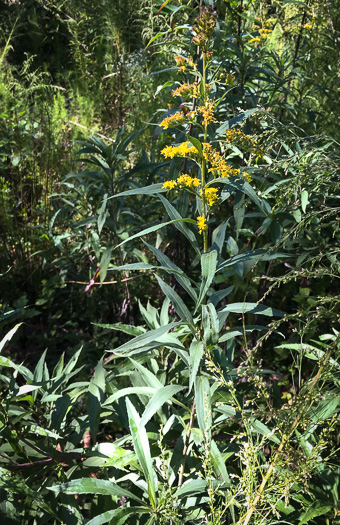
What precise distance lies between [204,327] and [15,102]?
2.84 meters

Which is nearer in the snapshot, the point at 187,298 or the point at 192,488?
the point at 192,488

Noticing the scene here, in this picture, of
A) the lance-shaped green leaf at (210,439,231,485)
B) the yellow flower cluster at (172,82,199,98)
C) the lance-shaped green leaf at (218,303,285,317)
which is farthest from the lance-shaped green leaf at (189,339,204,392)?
the yellow flower cluster at (172,82,199,98)

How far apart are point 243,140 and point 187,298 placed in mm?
1104

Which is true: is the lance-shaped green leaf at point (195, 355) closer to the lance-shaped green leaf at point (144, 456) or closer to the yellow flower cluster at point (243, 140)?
the lance-shaped green leaf at point (144, 456)

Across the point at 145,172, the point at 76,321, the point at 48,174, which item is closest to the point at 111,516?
the point at 76,321

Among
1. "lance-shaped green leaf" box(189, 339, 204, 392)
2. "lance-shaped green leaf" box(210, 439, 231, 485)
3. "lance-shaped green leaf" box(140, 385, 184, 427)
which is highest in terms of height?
"lance-shaped green leaf" box(189, 339, 204, 392)

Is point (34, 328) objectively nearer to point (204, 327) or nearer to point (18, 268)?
point (18, 268)

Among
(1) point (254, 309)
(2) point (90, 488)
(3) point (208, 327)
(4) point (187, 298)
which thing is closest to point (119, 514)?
(2) point (90, 488)

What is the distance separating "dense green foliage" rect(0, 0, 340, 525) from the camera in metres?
1.00

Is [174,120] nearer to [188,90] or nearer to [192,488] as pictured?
[188,90]

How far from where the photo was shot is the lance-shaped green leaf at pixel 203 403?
98cm

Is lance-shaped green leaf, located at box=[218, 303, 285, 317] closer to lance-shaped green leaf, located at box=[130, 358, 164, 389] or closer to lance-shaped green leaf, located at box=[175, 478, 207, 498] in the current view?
lance-shaped green leaf, located at box=[130, 358, 164, 389]

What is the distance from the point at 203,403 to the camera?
3.31 ft

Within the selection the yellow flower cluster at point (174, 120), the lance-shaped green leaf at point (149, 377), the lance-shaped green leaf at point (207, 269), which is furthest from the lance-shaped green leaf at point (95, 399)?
the yellow flower cluster at point (174, 120)
